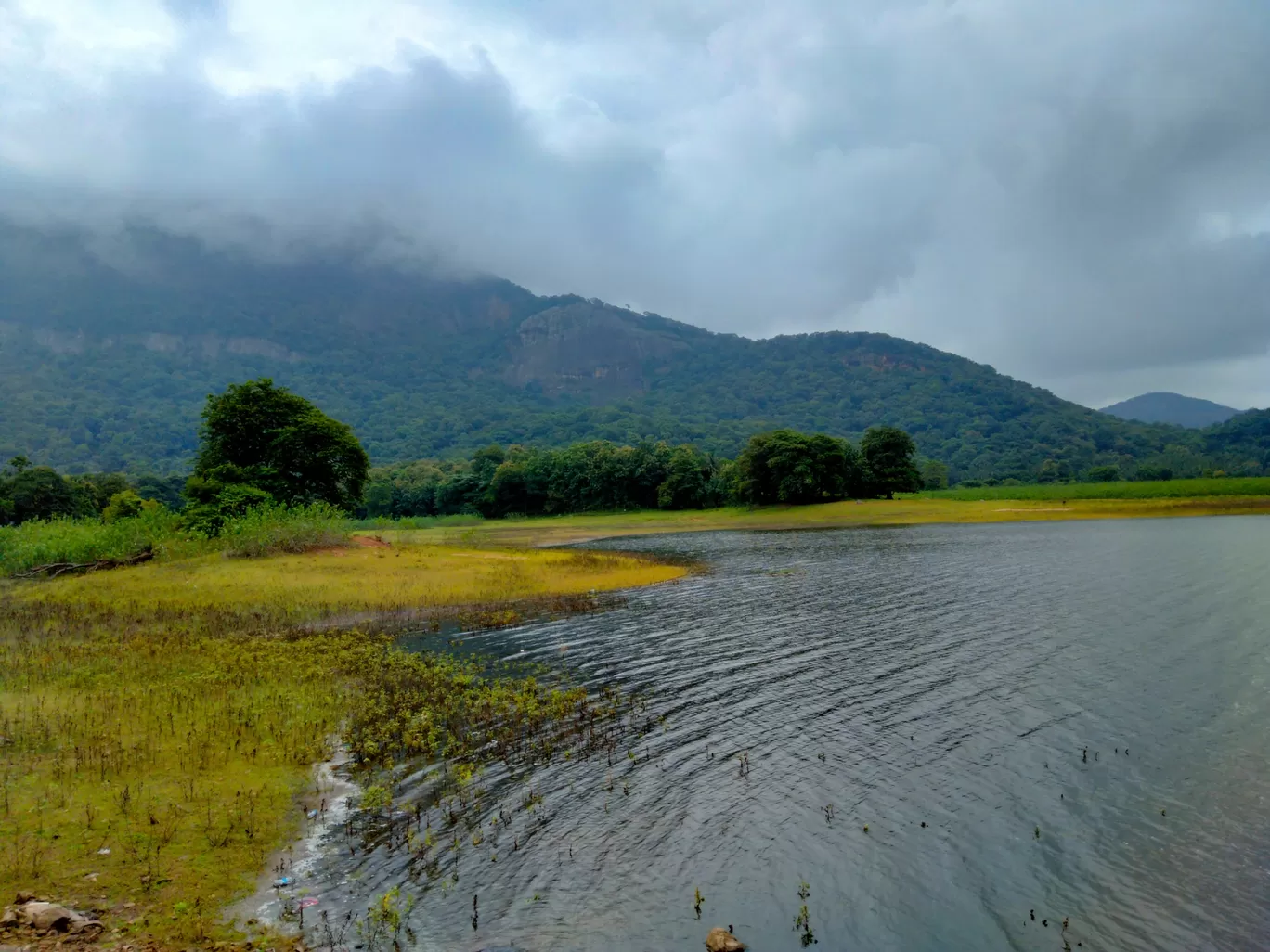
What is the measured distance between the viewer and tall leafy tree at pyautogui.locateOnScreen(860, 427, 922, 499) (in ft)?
354

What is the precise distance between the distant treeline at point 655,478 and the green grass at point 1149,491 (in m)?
11.8

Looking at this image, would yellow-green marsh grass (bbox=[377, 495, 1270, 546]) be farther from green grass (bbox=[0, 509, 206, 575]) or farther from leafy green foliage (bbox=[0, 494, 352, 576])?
green grass (bbox=[0, 509, 206, 575])

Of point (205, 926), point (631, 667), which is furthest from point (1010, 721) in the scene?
point (205, 926)

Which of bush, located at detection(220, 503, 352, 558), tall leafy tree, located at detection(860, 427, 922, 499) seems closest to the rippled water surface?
bush, located at detection(220, 503, 352, 558)

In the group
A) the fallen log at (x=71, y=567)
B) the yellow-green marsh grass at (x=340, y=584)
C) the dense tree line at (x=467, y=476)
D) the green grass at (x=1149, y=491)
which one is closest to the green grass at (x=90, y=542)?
the fallen log at (x=71, y=567)

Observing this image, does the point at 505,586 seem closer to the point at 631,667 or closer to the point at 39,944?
the point at 631,667

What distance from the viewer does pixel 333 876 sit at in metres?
9.48

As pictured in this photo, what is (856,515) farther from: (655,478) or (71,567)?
(71,567)

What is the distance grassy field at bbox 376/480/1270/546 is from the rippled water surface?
159 feet

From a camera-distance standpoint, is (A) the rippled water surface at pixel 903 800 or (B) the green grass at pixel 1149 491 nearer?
(A) the rippled water surface at pixel 903 800

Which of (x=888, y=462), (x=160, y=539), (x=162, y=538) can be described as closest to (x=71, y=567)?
(x=160, y=539)

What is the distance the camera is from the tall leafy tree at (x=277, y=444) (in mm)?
58250

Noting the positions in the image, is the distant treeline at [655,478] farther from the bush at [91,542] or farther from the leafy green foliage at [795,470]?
the bush at [91,542]

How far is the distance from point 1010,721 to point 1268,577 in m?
25.9
